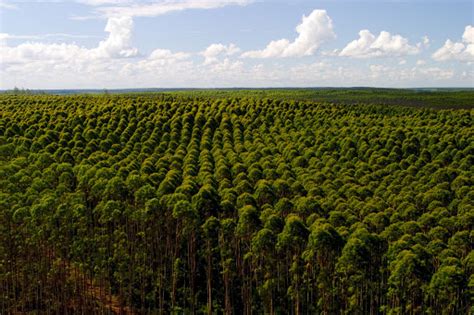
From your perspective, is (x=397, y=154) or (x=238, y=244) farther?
(x=397, y=154)

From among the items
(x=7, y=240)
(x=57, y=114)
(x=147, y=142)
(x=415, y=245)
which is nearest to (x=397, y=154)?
(x=147, y=142)

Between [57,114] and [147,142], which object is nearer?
[147,142]

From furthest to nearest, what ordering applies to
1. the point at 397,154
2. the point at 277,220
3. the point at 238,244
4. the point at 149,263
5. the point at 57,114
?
the point at 57,114 < the point at 397,154 < the point at 149,263 < the point at 238,244 < the point at 277,220

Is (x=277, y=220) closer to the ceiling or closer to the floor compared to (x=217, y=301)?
closer to the ceiling

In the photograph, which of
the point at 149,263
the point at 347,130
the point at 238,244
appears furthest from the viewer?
the point at 347,130

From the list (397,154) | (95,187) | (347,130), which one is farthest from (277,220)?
(347,130)

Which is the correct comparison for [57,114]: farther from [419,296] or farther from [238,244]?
[419,296]

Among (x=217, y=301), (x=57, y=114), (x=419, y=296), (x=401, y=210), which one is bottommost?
(x=217, y=301)

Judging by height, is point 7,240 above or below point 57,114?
below

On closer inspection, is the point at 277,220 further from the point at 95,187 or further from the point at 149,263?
the point at 95,187
